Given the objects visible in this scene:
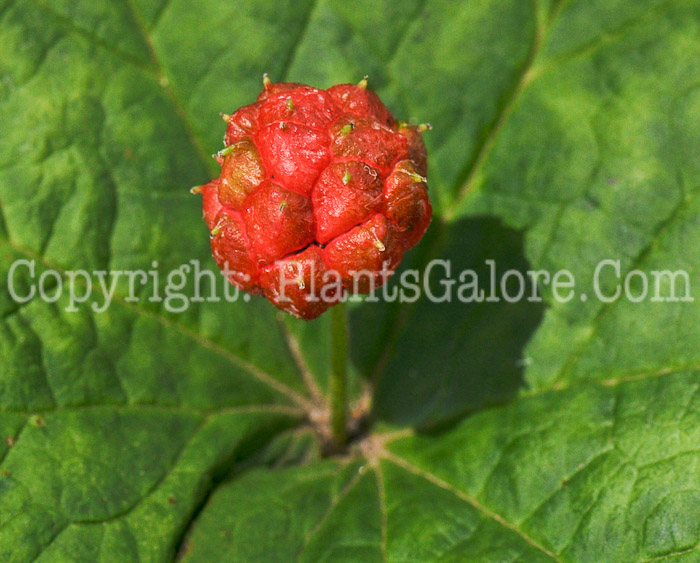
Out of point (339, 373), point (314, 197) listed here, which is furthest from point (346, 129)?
point (339, 373)

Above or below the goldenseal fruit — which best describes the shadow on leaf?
below

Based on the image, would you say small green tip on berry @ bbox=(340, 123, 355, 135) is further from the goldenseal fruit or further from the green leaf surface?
the green leaf surface

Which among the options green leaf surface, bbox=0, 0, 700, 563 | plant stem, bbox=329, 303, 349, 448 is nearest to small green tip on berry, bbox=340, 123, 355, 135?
plant stem, bbox=329, 303, 349, 448

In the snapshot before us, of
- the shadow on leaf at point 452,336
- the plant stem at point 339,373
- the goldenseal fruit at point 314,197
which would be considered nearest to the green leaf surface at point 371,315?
the shadow on leaf at point 452,336

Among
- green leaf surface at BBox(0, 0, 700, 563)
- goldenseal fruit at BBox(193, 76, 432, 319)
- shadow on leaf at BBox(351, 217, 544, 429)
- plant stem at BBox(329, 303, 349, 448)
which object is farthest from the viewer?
shadow on leaf at BBox(351, 217, 544, 429)

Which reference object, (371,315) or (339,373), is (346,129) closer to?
(339,373)

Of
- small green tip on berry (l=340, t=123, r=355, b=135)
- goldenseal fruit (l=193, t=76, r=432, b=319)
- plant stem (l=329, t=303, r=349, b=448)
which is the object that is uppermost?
small green tip on berry (l=340, t=123, r=355, b=135)

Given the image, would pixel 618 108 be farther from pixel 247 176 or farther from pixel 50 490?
pixel 50 490
